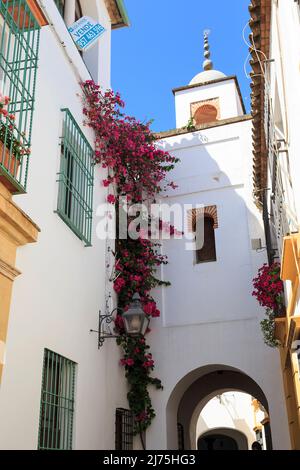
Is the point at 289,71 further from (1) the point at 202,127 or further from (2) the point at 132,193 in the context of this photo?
(1) the point at 202,127

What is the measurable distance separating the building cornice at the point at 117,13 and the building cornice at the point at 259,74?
4.41 metres

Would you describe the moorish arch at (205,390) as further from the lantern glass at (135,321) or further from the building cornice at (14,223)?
the building cornice at (14,223)

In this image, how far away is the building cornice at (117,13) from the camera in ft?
35.9

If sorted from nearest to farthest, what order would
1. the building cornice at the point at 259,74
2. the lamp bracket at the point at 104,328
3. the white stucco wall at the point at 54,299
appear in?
the white stucco wall at the point at 54,299 < the building cornice at the point at 259,74 < the lamp bracket at the point at 104,328

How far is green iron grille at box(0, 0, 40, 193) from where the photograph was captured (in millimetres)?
5332

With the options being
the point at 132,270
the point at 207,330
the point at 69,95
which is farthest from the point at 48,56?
the point at 207,330

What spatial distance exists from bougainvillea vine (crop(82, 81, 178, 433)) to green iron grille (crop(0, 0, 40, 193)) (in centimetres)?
235

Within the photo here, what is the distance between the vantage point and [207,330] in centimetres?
954

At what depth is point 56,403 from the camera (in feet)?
21.7

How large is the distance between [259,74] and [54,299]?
13.1 feet

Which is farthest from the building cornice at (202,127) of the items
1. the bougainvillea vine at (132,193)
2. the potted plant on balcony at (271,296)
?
the potted plant on balcony at (271,296)

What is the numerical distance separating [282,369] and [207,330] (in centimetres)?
145

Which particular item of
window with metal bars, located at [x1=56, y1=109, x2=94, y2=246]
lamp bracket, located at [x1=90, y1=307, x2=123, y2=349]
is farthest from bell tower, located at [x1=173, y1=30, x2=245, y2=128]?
lamp bracket, located at [x1=90, y1=307, x2=123, y2=349]

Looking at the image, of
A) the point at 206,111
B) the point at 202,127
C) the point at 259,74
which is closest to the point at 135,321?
the point at 259,74
